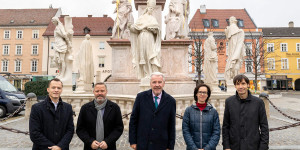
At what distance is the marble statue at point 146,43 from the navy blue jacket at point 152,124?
3345 millimetres

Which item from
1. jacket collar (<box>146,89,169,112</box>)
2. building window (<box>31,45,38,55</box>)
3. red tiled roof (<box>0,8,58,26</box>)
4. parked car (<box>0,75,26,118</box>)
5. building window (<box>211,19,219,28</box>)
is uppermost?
red tiled roof (<box>0,8,58,26</box>)

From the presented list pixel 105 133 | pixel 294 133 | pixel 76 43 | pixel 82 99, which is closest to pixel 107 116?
pixel 105 133

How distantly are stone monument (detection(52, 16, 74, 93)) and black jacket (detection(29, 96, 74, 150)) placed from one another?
5127 millimetres

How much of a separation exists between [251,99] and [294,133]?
4.78m

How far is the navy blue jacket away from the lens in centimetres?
270

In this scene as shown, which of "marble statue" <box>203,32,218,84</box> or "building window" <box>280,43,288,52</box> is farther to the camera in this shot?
"building window" <box>280,43,288,52</box>

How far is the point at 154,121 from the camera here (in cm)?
272

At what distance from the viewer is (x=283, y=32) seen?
44438 millimetres

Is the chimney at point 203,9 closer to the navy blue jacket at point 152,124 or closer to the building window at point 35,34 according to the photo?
the building window at point 35,34

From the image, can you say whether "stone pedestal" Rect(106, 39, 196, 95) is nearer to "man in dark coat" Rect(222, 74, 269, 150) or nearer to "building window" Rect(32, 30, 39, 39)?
"man in dark coat" Rect(222, 74, 269, 150)

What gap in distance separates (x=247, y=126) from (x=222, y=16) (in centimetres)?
4224

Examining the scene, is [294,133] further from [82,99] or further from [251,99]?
[82,99]

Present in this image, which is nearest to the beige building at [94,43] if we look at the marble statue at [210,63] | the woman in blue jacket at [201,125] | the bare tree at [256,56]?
the bare tree at [256,56]

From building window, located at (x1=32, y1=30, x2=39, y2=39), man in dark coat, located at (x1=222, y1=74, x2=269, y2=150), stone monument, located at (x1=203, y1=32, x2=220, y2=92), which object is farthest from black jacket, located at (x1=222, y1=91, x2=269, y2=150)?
building window, located at (x1=32, y1=30, x2=39, y2=39)
